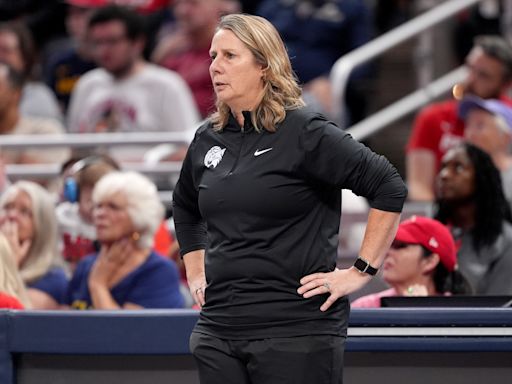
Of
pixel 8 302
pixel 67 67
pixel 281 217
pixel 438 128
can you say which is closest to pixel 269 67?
pixel 281 217

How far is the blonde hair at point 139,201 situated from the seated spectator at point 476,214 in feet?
4.67

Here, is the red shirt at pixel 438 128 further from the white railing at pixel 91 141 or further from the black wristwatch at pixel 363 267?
the black wristwatch at pixel 363 267

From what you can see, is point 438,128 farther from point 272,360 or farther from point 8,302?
point 272,360

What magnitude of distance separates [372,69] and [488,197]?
384 cm

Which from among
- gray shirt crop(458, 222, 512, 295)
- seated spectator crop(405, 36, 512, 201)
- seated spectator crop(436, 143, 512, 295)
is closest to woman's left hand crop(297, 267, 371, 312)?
gray shirt crop(458, 222, 512, 295)

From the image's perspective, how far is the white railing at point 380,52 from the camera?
834 centimetres

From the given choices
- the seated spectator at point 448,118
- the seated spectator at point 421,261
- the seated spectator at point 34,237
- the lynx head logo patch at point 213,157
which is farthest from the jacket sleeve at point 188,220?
the seated spectator at point 448,118

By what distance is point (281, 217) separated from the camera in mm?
3846

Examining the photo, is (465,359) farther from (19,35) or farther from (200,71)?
(19,35)

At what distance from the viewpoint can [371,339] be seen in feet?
15.4

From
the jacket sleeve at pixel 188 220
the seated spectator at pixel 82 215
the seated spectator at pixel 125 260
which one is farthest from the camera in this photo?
the seated spectator at pixel 82 215

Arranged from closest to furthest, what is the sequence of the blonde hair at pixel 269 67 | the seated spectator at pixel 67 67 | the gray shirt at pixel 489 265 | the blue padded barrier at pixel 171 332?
the blonde hair at pixel 269 67, the blue padded barrier at pixel 171 332, the gray shirt at pixel 489 265, the seated spectator at pixel 67 67

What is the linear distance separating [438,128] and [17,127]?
282 centimetres

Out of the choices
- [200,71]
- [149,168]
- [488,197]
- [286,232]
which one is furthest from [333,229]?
[200,71]
